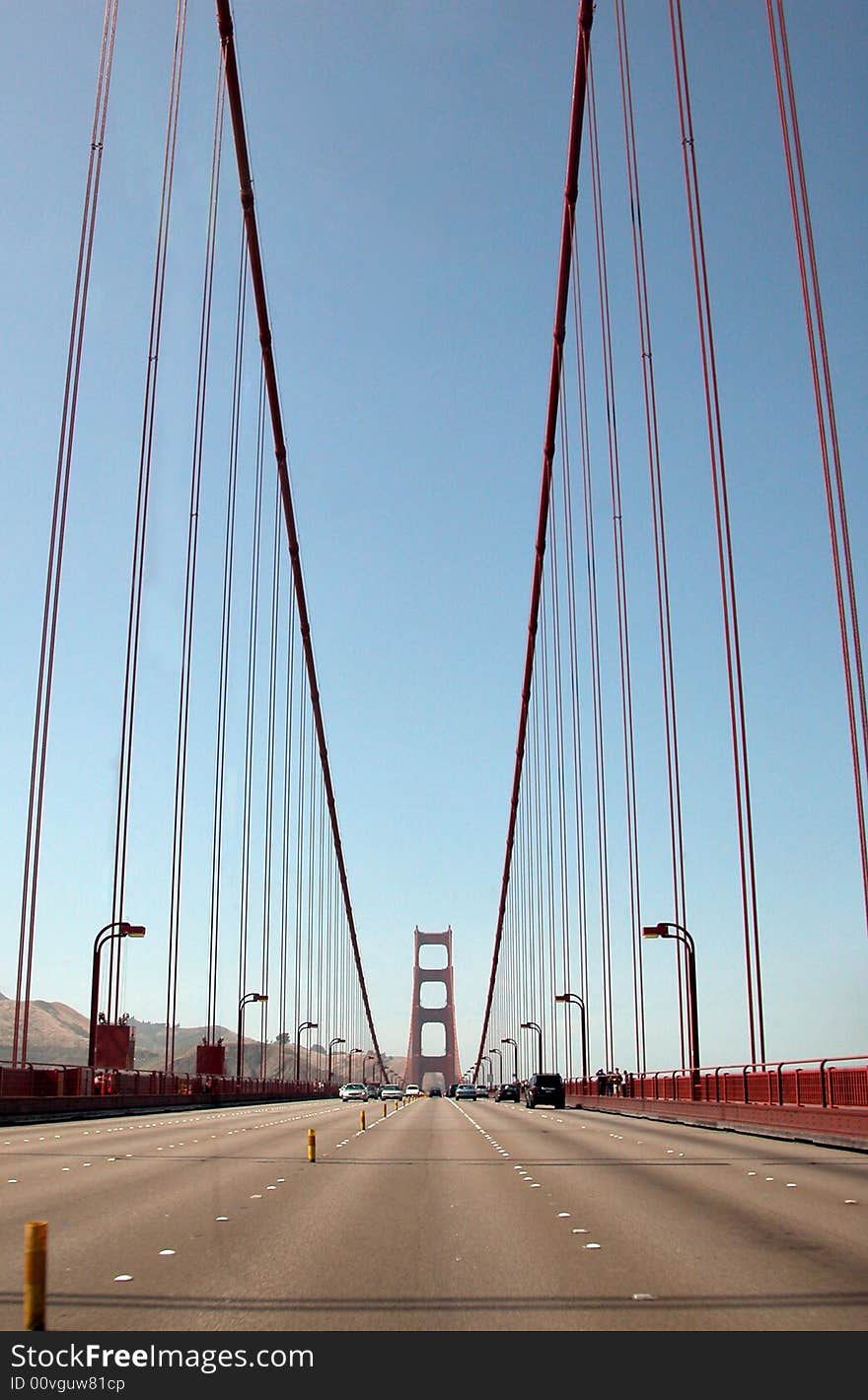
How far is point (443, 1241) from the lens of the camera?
29.2 feet

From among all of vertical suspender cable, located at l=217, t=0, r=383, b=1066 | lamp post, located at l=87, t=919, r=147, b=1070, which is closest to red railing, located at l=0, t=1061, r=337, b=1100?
lamp post, located at l=87, t=919, r=147, b=1070

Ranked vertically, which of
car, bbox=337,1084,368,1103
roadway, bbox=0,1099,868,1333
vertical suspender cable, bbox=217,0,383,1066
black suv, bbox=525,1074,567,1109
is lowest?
car, bbox=337,1084,368,1103

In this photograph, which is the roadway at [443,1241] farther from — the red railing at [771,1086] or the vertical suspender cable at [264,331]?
the vertical suspender cable at [264,331]

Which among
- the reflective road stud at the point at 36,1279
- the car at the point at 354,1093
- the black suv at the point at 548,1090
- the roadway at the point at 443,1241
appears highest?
the reflective road stud at the point at 36,1279

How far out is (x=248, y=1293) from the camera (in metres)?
6.75

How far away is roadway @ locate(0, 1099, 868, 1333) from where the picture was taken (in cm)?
621

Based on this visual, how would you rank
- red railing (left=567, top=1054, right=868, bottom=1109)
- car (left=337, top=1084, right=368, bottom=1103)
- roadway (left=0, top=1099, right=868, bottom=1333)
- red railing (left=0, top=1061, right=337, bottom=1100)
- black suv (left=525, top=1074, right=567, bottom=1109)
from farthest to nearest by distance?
1. car (left=337, top=1084, right=368, bottom=1103)
2. black suv (left=525, top=1074, right=567, bottom=1109)
3. red railing (left=0, top=1061, right=337, bottom=1100)
4. red railing (left=567, top=1054, right=868, bottom=1109)
5. roadway (left=0, top=1099, right=868, bottom=1333)

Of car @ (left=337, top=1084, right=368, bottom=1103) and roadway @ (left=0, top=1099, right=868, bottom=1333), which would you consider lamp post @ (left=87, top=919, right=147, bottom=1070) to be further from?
car @ (left=337, top=1084, right=368, bottom=1103)

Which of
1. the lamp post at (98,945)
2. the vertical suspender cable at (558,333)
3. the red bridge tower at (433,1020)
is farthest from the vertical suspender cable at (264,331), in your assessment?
the red bridge tower at (433,1020)

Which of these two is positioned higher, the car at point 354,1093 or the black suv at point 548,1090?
the black suv at point 548,1090

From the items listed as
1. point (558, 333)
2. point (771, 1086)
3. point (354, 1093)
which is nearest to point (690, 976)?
point (771, 1086)

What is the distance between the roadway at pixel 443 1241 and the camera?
6.21 m

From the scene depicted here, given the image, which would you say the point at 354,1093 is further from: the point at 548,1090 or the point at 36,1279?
the point at 36,1279
